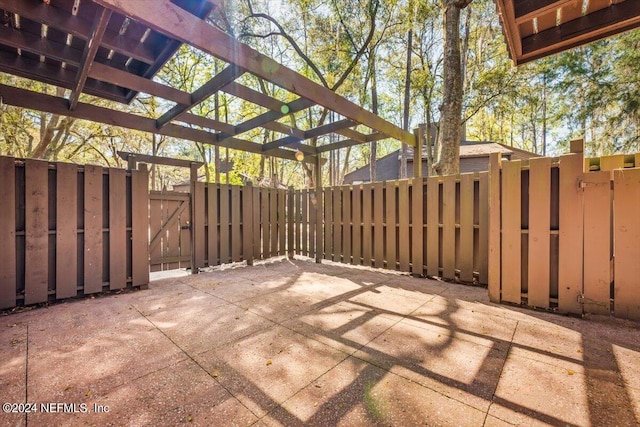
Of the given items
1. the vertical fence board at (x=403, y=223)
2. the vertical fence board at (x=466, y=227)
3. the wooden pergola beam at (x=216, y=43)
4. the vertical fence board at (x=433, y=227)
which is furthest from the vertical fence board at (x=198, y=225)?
the vertical fence board at (x=466, y=227)

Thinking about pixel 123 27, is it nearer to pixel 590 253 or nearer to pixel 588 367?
pixel 588 367

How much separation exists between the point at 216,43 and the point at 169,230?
4305mm

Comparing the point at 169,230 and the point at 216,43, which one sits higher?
the point at 216,43

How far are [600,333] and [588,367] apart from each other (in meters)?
0.95

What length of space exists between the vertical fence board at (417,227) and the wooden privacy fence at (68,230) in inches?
192

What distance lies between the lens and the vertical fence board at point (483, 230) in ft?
14.4

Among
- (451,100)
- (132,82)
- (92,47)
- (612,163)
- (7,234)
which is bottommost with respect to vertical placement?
(7,234)

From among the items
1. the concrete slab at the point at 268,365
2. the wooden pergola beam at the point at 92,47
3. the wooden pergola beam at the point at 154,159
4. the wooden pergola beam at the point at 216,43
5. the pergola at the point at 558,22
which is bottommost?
the concrete slab at the point at 268,365

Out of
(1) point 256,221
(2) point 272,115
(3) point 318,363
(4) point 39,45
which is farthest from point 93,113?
(3) point 318,363

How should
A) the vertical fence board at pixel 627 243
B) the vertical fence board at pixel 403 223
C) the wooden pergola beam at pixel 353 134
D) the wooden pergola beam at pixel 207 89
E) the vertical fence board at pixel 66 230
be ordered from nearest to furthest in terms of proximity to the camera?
the vertical fence board at pixel 627 243 < the wooden pergola beam at pixel 207 89 < the vertical fence board at pixel 66 230 < the vertical fence board at pixel 403 223 < the wooden pergola beam at pixel 353 134

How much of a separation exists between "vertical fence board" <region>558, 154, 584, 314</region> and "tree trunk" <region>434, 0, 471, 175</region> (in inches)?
136

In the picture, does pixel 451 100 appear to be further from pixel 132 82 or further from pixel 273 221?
pixel 132 82

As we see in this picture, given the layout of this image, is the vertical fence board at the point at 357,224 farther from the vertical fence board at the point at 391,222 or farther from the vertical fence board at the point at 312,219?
the vertical fence board at the point at 312,219

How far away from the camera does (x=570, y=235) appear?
10.5 ft
